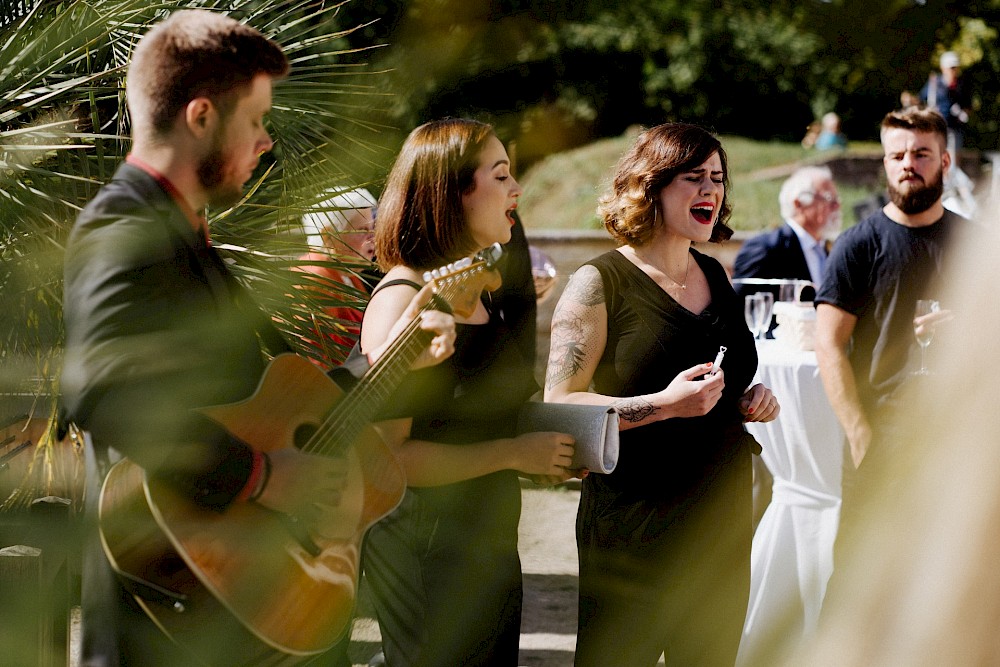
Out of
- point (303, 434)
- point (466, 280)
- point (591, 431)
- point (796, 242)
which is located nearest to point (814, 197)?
point (796, 242)

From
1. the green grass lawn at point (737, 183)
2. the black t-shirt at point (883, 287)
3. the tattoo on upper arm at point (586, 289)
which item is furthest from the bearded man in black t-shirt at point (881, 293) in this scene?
the green grass lawn at point (737, 183)

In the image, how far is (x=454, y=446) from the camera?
184 cm

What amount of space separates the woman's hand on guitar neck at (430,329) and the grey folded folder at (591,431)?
35cm

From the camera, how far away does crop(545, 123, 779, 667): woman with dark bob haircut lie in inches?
84.4

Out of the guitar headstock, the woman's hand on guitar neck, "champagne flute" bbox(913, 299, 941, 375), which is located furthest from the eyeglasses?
the woman's hand on guitar neck

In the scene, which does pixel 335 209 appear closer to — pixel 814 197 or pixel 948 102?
pixel 948 102

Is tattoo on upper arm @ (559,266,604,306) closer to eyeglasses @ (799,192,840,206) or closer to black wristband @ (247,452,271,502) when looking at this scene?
black wristband @ (247,452,271,502)

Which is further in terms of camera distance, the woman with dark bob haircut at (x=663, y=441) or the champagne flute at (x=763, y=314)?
the champagne flute at (x=763, y=314)

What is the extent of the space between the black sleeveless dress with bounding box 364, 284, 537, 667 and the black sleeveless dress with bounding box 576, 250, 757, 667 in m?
0.31

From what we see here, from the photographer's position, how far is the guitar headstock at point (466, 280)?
1.60 m

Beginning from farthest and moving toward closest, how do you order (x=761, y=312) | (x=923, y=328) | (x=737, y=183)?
(x=737, y=183), (x=761, y=312), (x=923, y=328)

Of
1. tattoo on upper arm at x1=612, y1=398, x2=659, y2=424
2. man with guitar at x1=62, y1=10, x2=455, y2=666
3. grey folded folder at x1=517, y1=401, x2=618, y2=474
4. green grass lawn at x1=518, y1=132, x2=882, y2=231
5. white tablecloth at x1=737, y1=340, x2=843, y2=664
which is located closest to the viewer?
man with guitar at x1=62, y1=10, x2=455, y2=666

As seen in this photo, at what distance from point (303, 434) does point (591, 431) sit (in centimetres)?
55

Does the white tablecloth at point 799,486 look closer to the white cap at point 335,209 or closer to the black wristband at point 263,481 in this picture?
the white cap at point 335,209
